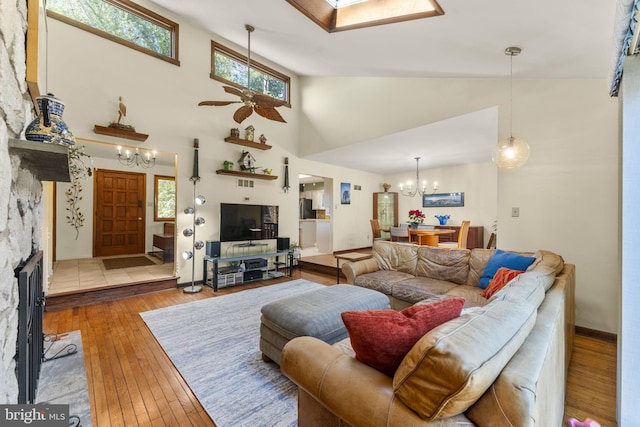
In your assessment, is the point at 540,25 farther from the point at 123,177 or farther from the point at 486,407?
the point at 123,177

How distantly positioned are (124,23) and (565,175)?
20.5 feet

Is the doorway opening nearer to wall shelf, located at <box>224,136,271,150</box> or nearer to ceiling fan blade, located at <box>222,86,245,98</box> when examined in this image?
wall shelf, located at <box>224,136,271,150</box>

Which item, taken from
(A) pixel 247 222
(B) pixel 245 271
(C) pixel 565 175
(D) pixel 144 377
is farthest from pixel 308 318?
(A) pixel 247 222

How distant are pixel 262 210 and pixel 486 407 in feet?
15.9

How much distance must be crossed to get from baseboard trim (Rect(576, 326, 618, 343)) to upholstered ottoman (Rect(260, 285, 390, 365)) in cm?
228

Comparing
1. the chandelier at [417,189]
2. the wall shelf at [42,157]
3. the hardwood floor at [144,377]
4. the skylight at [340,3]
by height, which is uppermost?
the skylight at [340,3]

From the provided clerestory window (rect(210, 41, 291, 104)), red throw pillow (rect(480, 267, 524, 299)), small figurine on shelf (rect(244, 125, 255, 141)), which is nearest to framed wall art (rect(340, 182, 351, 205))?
clerestory window (rect(210, 41, 291, 104))

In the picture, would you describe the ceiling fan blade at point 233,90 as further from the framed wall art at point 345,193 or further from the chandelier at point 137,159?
the framed wall art at point 345,193

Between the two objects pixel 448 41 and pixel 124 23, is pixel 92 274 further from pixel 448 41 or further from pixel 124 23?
pixel 448 41

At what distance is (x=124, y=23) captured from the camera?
402 cm

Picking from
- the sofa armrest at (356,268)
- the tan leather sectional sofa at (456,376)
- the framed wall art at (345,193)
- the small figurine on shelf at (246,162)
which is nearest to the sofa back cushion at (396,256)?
the sofa armrest at (356,268)

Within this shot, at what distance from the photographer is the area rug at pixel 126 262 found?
5375 mm

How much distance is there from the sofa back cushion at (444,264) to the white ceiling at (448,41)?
194 cm

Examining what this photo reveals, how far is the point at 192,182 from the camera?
4.57 meters
